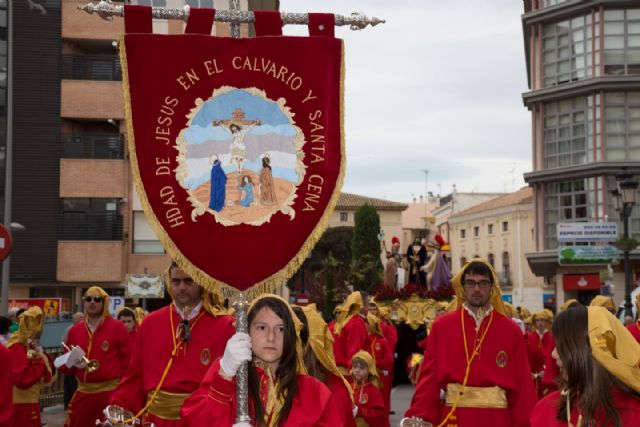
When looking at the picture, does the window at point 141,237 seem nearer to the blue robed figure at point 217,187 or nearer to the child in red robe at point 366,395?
the child in red robe at point 366,395

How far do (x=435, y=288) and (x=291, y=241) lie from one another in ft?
76.3

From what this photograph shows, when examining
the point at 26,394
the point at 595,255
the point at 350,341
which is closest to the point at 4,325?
the point at 26,394

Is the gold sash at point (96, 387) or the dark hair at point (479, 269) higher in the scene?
the dark hair at point (479, 269)

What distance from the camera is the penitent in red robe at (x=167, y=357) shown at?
26.0 feet

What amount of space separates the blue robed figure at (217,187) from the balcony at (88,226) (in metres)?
33.1

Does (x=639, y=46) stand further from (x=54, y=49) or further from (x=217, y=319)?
(x=217, y=319)

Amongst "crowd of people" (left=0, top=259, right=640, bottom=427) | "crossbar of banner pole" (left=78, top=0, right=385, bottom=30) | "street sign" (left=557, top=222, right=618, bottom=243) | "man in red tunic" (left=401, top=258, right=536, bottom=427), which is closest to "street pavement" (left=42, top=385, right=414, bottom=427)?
"crowd of people" (left=0, top=259, right=640, bottom=427)

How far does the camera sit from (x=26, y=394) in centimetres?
1207

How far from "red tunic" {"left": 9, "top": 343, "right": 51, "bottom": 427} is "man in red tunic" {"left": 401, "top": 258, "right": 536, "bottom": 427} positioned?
515cm

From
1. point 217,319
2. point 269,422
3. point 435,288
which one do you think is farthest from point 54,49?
point 269,422

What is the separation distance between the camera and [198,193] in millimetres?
5961

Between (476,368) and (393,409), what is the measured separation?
41.5 ft

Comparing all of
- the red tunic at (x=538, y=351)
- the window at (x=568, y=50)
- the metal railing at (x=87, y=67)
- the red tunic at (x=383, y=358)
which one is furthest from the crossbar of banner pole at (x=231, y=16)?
the window at (x=568, y=50)

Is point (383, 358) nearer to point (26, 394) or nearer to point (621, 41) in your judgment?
point (26, 394)
